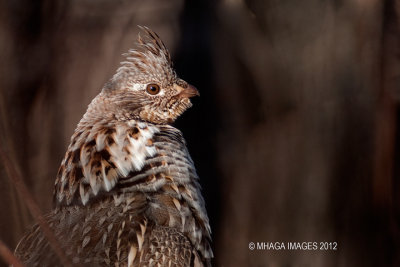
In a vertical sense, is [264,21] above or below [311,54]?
above

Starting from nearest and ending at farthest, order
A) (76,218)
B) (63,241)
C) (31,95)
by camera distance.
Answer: (63,241), (76,218), (31,95)

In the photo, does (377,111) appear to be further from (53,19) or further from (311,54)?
(53,19)

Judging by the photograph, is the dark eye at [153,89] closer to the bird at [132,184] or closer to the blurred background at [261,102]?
the bird at [132,184]

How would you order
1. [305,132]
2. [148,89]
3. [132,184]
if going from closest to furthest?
1. [132,184]
2. [148,89]
3. [305,132]

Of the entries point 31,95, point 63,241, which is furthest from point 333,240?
point 31,95

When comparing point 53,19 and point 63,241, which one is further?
point 53,19

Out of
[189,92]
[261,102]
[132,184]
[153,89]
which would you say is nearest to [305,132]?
[261,102]

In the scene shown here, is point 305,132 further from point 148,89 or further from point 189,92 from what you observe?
point 148,89

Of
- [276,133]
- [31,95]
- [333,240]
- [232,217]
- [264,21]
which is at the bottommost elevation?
[333,240]
